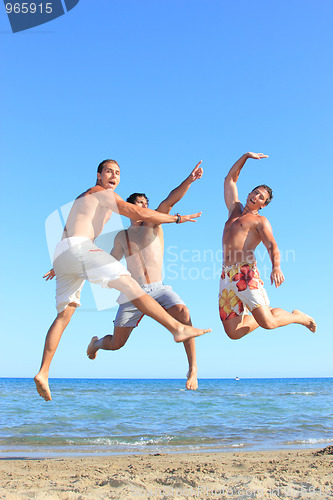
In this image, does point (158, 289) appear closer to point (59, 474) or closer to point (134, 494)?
point (134, 494)

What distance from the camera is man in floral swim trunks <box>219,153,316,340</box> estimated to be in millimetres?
6301

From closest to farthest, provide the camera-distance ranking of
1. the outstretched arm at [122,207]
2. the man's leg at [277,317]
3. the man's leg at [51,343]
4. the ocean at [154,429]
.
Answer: the outstretched arm at [122,207] < the man's leg at [51,343] < the man's leg at [277,317] < the ocean at [154,429]

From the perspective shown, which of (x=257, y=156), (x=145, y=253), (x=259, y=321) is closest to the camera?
(x=259, y=321)

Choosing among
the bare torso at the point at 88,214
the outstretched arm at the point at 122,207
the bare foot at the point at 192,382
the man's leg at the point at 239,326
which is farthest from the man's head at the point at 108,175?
the bare foot at the point at 192,382

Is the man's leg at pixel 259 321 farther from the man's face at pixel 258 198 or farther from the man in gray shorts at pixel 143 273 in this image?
the man's face at pixel 258 198

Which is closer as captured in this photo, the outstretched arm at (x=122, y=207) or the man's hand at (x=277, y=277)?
the outstretched arm at (x=122, y=207)

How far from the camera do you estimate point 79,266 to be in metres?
5.27

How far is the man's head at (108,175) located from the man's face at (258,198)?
206 cm

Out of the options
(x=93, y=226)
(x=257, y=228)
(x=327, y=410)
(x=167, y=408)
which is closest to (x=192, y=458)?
(x=257, y=228)

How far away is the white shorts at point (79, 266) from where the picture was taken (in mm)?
5102

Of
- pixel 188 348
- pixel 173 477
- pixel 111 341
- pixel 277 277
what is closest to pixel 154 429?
pixel 173 477

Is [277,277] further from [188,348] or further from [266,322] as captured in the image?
[188,348]

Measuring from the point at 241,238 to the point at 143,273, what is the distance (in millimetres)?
1450

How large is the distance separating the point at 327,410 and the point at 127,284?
18.9 m
